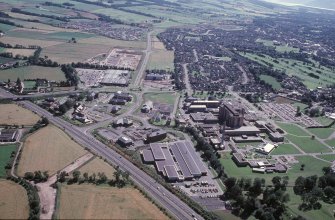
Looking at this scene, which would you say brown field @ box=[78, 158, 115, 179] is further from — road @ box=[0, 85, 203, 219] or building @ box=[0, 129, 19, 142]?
building @ box=[0, 129, 19, 142]

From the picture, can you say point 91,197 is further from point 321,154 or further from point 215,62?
point 215,62

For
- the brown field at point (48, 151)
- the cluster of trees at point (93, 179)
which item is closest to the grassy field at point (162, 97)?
the brown field at point (48, 151)

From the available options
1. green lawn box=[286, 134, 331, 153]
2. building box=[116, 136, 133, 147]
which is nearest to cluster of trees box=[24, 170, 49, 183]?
building box=[116, 136, 133, 147]

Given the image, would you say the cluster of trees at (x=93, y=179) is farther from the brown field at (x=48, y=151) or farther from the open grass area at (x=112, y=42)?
the open grass area at (x=112, y=42)

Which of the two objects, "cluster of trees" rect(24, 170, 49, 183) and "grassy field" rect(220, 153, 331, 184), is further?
"grassy field" rect(220, 153, 331, 184)

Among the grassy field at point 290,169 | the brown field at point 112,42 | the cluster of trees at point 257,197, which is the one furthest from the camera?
the brown field at point 112,42

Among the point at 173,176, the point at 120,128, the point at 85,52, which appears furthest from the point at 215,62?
the point at 173,176
